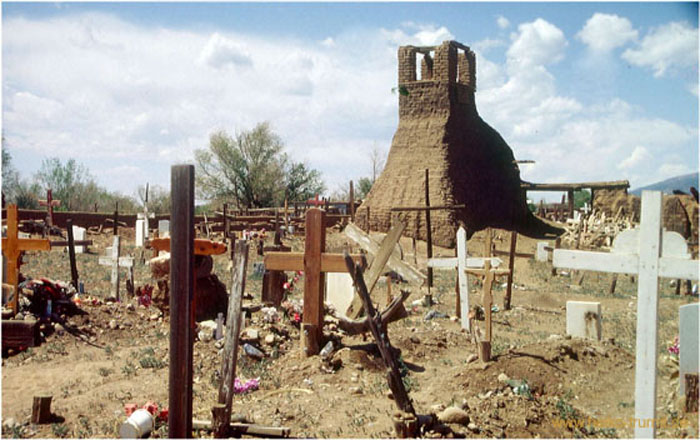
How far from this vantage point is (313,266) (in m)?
7.44

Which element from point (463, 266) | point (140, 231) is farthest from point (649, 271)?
point (140, 231)

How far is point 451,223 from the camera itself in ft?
104

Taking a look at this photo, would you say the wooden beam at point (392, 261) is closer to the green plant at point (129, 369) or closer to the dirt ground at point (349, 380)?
the dirt ground at point (349, 380)

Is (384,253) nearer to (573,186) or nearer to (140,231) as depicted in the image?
(140,231)

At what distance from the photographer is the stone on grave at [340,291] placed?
408 inches

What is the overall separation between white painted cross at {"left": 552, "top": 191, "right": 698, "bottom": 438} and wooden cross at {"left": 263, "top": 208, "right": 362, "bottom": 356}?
335 centimetres

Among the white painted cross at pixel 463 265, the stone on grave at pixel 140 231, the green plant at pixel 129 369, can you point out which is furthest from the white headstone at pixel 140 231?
the green plant at pixel 129 369

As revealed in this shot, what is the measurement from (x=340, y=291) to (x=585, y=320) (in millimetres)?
4108

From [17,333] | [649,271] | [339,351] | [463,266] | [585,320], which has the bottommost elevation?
[339,351]

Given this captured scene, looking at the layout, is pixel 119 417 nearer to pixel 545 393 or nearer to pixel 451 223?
pixel 545 393

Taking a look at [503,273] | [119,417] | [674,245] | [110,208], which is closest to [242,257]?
[119,417]

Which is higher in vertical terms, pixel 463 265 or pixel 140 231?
pixel 463 265

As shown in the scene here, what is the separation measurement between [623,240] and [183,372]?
3.80 m

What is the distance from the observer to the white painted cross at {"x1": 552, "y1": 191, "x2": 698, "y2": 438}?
479 centimetres
